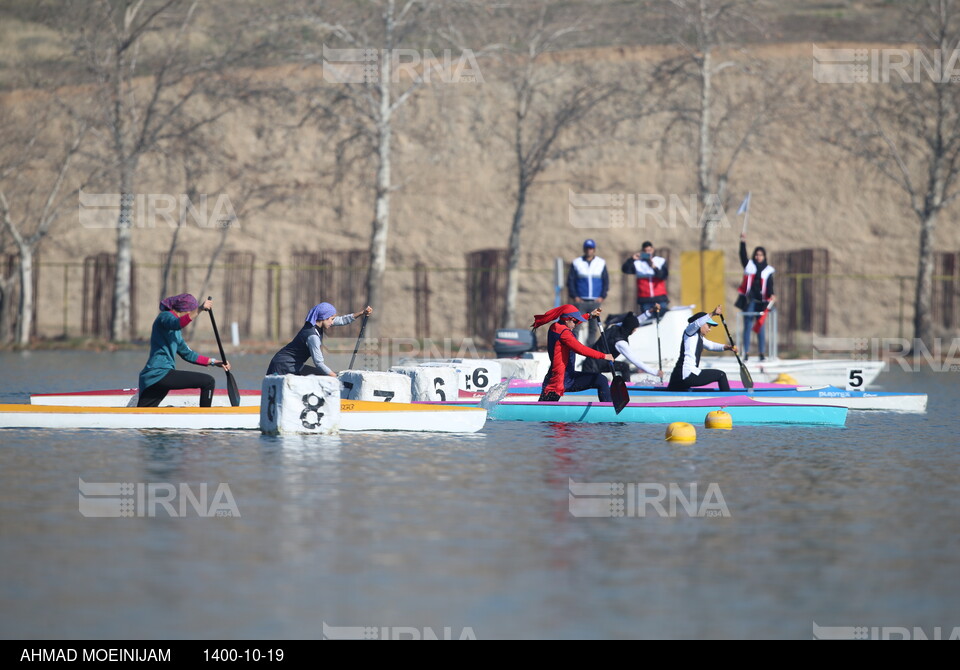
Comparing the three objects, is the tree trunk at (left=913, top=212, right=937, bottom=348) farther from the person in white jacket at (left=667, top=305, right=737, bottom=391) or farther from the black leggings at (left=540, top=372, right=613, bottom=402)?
the black leggings at (left=540, top=372, right=613, bottom=402)

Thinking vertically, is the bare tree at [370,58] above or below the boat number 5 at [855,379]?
above

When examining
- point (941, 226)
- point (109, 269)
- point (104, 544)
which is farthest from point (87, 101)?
point (104, 544)

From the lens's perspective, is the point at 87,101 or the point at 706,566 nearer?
the point at 706,566

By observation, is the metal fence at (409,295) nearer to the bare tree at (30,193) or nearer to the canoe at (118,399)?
the bare tree at (30,193)

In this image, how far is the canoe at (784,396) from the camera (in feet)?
71.6

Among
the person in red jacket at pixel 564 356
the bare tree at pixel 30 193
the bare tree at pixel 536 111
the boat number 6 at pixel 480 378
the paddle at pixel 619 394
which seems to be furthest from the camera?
the bare tree at pixel 536 111

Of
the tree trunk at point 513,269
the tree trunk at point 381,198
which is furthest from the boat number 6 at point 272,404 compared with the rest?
the tree trunk at point 513,269

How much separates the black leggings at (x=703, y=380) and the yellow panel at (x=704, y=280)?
43.8ft

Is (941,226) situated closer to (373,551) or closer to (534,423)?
(534,423)

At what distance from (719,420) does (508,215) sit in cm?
4080

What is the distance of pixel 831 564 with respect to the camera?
10125 millimetres

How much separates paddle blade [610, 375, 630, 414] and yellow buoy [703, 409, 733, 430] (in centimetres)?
112

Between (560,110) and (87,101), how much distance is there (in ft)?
64.2
